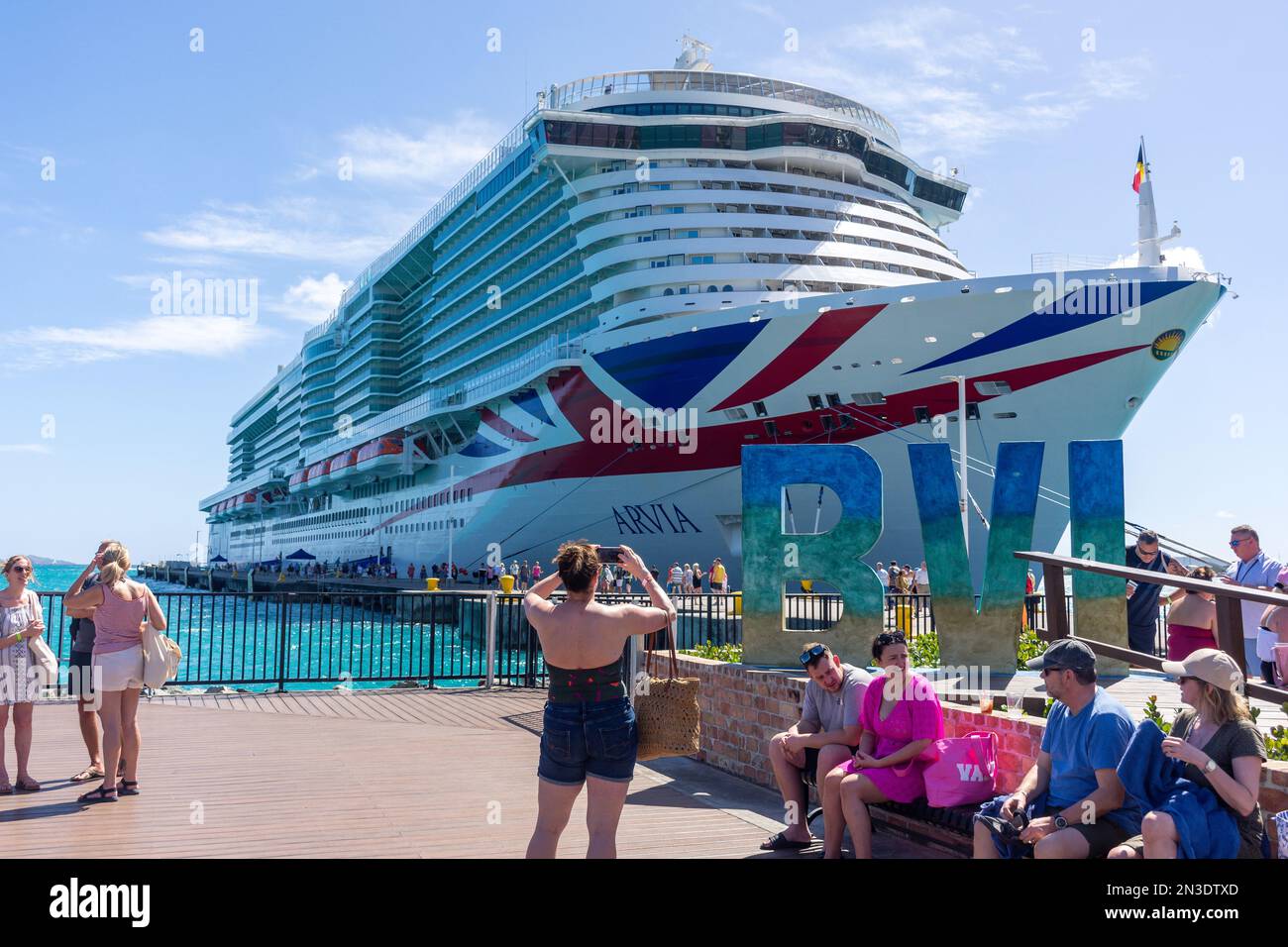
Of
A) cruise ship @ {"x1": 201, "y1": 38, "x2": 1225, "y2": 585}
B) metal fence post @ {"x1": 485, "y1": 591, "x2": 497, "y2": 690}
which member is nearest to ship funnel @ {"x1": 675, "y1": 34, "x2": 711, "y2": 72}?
cruise ship @ {"x1": 201, "y1": 38, "x2": 1225, "y2": 585}

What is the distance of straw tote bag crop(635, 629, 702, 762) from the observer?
473 centimetres

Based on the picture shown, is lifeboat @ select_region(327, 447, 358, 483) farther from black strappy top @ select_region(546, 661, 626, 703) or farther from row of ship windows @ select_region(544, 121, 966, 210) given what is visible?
black strappy top @ select_region(546, 661, 626, 703)

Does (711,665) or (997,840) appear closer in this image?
(997,840)

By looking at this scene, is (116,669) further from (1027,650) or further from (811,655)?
(1027,650)

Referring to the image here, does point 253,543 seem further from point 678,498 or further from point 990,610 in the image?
point 990,610

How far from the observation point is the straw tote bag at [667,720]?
4.73 metres

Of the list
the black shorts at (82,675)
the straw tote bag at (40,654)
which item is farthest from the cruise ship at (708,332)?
the straw tote bag at (40,654)

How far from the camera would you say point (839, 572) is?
7.68m

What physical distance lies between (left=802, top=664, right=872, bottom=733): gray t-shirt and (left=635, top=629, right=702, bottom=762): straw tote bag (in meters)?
1.02

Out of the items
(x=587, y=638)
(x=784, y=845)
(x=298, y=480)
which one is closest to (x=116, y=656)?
(x=587, y=638)

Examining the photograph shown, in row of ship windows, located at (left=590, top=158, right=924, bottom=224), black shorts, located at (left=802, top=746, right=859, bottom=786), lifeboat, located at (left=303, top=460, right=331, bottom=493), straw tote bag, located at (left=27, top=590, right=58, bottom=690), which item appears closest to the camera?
black shorts, located at (left=802, top=746, right=859, bottom=786)
